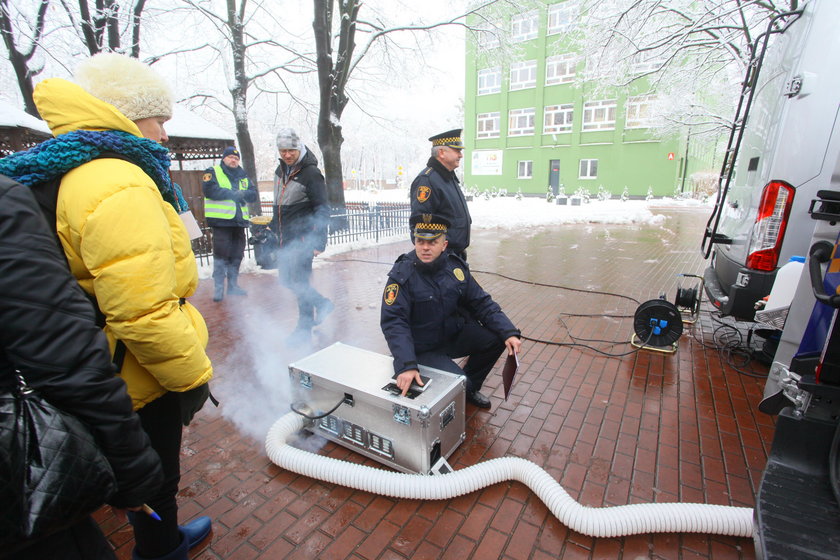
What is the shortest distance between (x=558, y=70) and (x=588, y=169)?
7.68 meters

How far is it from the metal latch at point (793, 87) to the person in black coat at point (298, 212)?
12.8 ft

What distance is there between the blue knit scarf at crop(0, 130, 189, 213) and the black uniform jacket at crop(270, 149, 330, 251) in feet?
9.03

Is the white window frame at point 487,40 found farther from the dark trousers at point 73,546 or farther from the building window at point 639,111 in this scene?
the building window at point 639,111

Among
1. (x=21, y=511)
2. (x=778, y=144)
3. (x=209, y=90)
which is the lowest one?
(x=21, y=511)

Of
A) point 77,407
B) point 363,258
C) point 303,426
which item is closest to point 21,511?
point 77,407

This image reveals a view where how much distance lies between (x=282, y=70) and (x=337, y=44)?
2602 millimetres

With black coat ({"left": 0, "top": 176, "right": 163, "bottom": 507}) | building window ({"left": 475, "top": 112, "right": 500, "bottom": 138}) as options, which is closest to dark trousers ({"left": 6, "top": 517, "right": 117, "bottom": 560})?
black coat ({"left": 0, "top": 176, "right": 163, "bottom": 507})

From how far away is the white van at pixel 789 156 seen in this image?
2986 millimetres

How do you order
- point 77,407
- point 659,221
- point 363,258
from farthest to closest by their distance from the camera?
point 659,221 → point 363,258 → point 77,407

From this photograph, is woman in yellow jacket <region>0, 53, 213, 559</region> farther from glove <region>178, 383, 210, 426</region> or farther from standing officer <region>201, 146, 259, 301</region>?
standing officer <region>201, 146, 259, 301</region>

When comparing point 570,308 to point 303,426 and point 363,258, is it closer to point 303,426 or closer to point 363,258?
point 303,426

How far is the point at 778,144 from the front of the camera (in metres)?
3.34

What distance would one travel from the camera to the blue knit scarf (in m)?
1.22

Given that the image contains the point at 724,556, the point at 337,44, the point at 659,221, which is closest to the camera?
the point at 724,556
